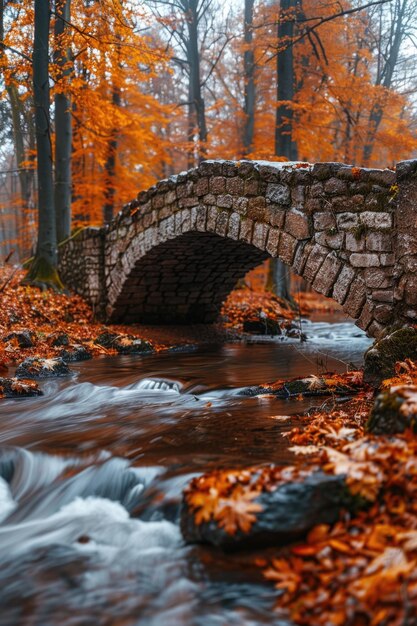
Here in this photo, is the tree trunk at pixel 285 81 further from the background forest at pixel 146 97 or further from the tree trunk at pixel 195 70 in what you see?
the tree trunk at pixel 195 70

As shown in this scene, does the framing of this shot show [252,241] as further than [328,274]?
Yes

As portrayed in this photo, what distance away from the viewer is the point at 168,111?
15242mm

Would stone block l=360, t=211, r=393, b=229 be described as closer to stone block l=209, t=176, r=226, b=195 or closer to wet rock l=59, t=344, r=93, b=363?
stone block l=209, t=176, r=226, b=195

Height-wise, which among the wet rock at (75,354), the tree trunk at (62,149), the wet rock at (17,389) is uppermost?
the tree trunk at (62,149)

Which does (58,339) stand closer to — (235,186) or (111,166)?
(235,186)

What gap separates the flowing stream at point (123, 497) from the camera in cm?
228

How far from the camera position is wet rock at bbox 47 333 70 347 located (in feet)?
27.5

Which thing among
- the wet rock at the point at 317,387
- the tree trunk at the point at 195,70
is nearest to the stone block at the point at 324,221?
the wet rock at the point at 317,387

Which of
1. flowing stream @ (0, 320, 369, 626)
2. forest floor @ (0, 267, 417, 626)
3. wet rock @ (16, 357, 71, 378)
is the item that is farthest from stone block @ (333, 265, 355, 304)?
wet rock @ (16, 357, 71, 378)

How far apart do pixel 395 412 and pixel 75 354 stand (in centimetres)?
599

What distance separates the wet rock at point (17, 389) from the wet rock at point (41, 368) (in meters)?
0.78

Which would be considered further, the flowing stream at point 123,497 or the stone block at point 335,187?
the stone block at point 335,187

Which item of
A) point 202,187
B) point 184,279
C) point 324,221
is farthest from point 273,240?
point 184,279

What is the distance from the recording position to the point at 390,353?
473 centimetres
